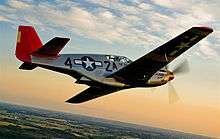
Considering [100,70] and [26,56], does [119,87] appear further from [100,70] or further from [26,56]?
[26,56]

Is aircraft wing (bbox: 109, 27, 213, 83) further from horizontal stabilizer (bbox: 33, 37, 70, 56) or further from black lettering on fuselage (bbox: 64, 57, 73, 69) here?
horizontal stabilizer (bbox: 33, 37, 70, 56)

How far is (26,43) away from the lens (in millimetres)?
23094

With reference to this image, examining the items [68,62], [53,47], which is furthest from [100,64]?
[53,47]

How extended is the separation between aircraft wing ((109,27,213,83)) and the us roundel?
1.38 m

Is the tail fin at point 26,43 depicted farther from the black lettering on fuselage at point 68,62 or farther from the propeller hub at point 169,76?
the propeller hub at point 169,76

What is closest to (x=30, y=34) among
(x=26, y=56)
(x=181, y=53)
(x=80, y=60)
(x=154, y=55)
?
(x=26, y=56)

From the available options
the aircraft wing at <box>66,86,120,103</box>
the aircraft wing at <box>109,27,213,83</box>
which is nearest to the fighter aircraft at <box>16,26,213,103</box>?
the aircraft wing at <box>109,27,213,83</box>

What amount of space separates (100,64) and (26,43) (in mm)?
4751

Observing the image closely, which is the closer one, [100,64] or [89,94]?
[100,64]

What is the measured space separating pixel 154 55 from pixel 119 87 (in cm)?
378

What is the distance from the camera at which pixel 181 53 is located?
2136 centimetres

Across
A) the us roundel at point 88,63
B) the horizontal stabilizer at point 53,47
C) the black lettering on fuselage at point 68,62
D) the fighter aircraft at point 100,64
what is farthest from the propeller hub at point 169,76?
the horizontal stabilizer at point 53,47

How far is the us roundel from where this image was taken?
76.3 ft

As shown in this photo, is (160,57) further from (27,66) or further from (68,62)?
(27,66)
